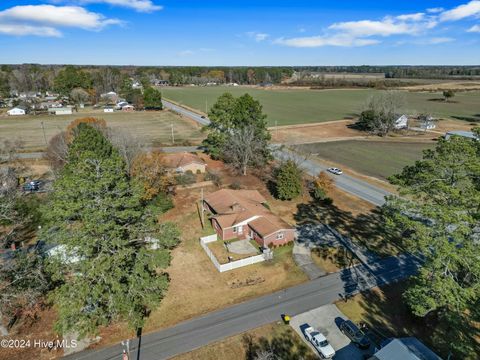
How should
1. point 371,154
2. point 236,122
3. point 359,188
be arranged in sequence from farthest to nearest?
1. point 371,154
2. point 236,122
3. point 359,188

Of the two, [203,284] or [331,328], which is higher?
[203,284]

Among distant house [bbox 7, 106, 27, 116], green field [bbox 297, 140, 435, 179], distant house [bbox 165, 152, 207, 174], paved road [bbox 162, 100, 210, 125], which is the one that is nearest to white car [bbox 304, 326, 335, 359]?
distant house [bbox 165, 152, 207, 174]

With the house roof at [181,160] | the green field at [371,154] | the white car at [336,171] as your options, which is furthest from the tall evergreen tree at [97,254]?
the green field at [371,154]

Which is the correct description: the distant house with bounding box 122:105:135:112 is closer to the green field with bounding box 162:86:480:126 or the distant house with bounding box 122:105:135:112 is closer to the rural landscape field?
the green field with bounding box 162:86:480:126

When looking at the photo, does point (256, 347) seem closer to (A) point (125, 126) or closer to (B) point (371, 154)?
(B) point (371, 154)

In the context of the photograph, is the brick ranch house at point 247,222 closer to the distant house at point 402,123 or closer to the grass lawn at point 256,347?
the grass lawn at point 256,347

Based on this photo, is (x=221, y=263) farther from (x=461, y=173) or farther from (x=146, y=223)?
(x=461, y=173)

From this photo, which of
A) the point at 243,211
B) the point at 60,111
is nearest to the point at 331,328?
the point at 243,211

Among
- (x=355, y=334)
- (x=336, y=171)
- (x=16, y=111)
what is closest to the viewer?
(x=355, y=334)
